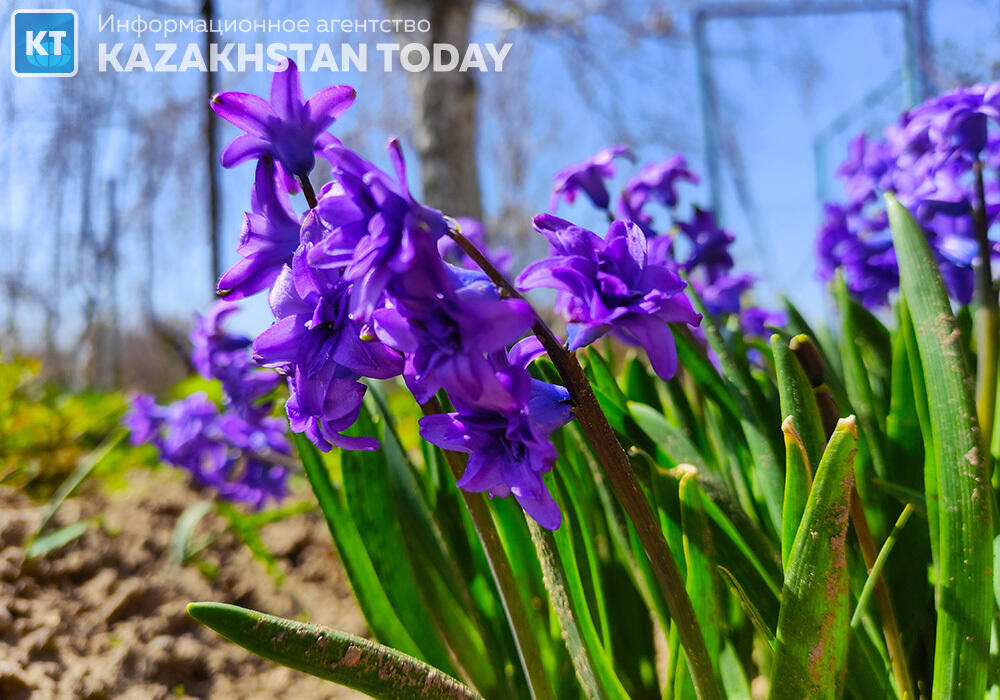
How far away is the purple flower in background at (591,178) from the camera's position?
136 centimetres

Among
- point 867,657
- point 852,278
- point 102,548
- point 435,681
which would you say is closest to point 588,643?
point 435,681

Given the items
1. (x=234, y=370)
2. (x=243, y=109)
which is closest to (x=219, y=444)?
(x=234, y=370)

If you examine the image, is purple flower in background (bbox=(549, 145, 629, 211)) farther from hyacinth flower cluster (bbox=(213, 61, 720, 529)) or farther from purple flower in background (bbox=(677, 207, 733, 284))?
hyacinth flower cluster (bbox=(213, 61, 720, 529))

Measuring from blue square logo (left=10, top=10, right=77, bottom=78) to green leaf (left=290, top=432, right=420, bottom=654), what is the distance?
4.15 m

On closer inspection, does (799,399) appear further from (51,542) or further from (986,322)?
(51,542)

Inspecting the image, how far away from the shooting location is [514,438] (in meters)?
0.52

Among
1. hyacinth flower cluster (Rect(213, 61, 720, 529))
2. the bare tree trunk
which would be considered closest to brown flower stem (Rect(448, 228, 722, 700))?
hyacinth flower cluster (Rect(213, 61, 720, 529))

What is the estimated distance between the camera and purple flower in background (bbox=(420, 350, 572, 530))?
0.50 m

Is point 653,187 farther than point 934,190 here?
Yes

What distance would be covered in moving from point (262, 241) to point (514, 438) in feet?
0.81

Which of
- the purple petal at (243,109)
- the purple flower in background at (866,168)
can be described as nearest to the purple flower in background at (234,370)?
the purple petal at (243,109)

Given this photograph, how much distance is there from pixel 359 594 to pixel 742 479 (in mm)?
526

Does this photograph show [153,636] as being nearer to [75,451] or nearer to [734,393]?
[734,393]

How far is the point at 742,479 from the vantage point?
3.39ft
